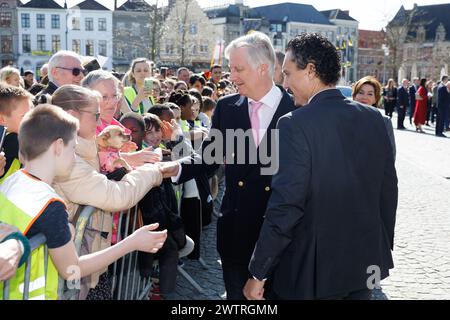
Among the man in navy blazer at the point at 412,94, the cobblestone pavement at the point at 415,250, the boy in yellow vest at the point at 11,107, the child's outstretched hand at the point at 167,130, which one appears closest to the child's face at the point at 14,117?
the boy in yellow vest at the point at 11,107

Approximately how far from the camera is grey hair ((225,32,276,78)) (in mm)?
3143

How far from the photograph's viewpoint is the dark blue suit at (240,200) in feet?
10.0

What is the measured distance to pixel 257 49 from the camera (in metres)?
3.15

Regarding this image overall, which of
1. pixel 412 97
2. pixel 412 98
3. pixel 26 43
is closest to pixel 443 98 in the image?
pixel 412 98

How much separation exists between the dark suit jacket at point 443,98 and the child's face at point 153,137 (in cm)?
1628

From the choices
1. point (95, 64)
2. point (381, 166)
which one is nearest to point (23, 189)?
point (381, 166)

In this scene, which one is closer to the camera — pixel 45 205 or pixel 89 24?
pixel 45 205

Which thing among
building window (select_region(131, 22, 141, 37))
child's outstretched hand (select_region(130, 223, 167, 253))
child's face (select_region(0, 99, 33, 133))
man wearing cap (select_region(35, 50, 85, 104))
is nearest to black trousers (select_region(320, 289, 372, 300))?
child's outstretched hand (select_region(130, 223, 167, 253))

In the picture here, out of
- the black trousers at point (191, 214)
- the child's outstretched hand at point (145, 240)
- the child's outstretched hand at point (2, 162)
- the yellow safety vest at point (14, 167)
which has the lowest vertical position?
the black trousers at point (191, 214)

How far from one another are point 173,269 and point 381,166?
5.46 ft

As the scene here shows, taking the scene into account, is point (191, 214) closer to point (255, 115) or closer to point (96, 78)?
point (96, 78)

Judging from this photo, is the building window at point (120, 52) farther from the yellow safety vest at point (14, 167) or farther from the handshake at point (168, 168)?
the handshake at point (168, 168)

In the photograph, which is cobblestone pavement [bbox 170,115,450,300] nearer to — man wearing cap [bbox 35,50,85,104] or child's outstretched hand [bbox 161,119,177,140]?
child's outstretched hand [bbox 161,119,177,140]

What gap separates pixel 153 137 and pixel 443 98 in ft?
54.1
